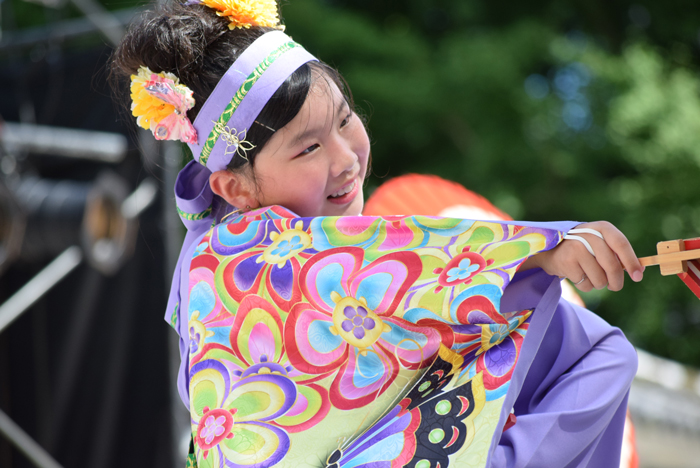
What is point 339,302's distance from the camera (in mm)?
860

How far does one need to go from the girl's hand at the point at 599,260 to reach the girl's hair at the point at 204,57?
1.38 feet

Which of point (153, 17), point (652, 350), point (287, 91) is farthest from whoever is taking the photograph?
point (652, 350)

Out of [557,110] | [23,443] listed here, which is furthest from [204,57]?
[557,110]

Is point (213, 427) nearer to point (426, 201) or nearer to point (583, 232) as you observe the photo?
point (583, 232)

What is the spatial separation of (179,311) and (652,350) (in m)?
4.60

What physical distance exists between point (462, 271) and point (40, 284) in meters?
2.04

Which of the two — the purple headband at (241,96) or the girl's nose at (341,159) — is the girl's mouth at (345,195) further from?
the purple headband at (241,96)

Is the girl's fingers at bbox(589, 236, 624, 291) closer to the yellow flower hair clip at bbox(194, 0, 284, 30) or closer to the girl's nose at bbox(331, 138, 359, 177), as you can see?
the girl's nose at bbox(331, 138, 359, 177)

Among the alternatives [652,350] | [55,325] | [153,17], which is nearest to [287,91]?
[153,17]

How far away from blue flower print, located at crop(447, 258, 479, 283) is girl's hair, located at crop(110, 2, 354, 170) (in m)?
0.33

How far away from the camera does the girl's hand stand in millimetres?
708

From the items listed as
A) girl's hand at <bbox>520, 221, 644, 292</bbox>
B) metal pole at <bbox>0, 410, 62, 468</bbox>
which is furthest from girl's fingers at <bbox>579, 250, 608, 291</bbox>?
metal pole at <bbox>0, 410, 62, 468</bbox>

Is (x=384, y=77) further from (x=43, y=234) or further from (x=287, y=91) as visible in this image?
(x=287, y=91)

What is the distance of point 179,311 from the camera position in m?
1.08
